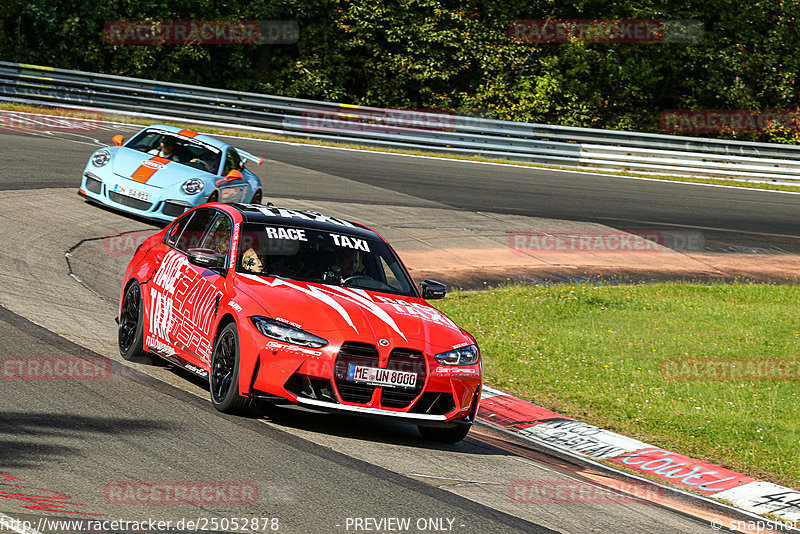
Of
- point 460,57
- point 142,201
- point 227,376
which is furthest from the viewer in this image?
point 460,57

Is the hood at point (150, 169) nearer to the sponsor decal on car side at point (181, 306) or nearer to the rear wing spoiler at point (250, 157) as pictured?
the rear wing spoiler at point (250, 157)

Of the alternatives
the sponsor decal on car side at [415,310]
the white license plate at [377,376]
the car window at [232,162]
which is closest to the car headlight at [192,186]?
the car window at [232,162]

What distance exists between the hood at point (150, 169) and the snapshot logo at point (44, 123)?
25.9 feet

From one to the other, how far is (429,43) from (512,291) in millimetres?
20853

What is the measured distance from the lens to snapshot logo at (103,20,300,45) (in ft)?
106

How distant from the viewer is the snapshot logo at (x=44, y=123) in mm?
24128

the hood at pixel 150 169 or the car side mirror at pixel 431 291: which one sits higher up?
the car side mirror at pixel 431 291

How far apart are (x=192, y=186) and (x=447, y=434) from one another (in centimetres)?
907

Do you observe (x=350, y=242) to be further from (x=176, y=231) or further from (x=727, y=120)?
(x=727, y=120)

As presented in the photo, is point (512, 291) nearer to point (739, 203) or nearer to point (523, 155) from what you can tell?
point (739, 203)

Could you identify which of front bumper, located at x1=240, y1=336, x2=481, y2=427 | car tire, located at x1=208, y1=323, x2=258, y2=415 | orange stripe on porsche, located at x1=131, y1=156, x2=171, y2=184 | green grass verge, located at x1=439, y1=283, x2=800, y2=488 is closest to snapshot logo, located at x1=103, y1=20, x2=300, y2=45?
orange stripe on porsche, located at x1=131, y1=156, x2=171, y2=184

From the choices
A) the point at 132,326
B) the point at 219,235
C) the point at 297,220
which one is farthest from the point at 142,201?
the point at 297,220

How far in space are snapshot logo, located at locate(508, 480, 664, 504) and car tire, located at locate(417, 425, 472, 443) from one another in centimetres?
87

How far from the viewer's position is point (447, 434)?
8.20m
